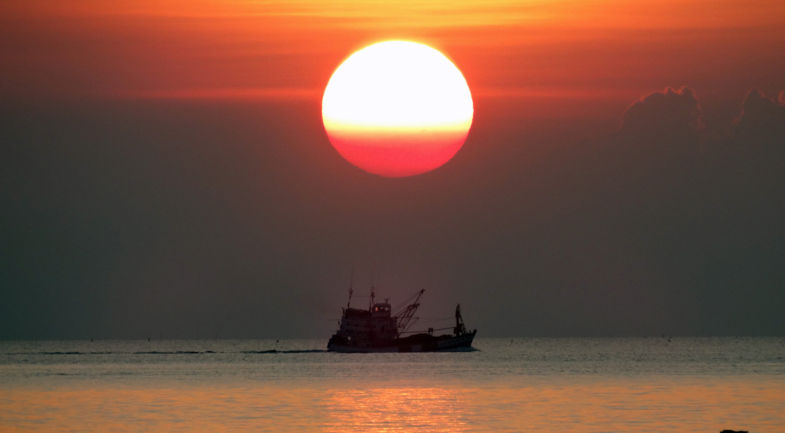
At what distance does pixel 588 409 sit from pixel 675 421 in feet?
38.1

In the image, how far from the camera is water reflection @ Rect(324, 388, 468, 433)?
281 feet

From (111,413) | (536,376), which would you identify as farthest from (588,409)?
(536,376)

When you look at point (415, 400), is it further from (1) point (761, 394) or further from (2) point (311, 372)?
(2) point (311, 372)

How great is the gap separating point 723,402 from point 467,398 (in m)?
21.1

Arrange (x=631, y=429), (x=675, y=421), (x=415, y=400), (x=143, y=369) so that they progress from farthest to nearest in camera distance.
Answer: (x=143, y=369) → (x=415, y=400) → (x=675, y=421) → (x=631, y=429)

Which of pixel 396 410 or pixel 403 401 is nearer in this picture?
pixel 396 410

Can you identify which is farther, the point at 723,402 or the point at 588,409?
the point at 723,402

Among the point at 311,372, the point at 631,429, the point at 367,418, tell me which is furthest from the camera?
the point at 311,372

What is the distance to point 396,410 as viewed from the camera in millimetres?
99812

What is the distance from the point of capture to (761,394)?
371 feet

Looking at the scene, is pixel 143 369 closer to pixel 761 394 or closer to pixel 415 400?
pixel 415 400

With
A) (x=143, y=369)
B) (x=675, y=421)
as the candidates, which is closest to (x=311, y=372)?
(x=143, y=369)

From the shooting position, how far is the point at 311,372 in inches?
6900

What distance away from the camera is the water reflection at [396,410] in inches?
3366
